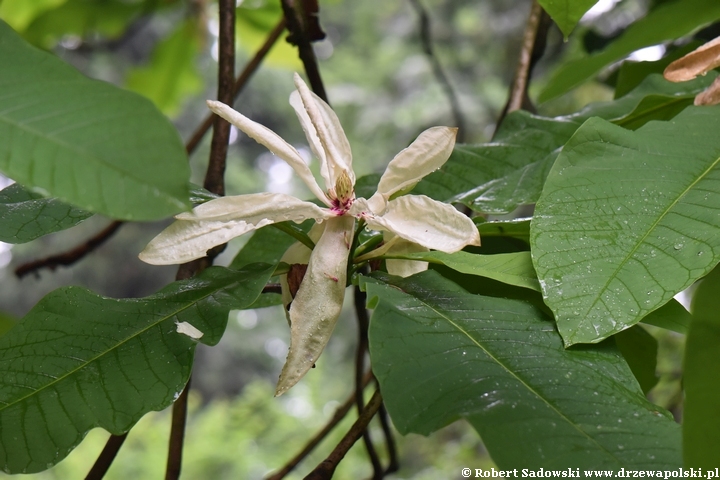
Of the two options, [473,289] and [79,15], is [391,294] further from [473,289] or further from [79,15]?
[79,15]

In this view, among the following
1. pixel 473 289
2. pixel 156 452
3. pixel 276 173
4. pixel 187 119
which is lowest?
pixel 156 452

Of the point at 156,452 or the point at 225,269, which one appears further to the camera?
the point at 156,452

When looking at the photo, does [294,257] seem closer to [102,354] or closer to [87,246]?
[102,354]

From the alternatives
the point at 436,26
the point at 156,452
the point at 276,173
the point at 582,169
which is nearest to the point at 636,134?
the point at 582,169

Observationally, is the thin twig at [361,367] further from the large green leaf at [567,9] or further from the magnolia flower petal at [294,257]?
the large green leaf at [567,9]

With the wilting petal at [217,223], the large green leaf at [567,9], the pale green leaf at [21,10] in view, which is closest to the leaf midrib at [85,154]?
the wilting petal at [217,223]

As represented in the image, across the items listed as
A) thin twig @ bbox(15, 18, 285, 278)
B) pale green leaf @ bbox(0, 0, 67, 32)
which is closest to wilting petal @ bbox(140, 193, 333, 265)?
thin twig @ bbox(15, 18, 285, 278)

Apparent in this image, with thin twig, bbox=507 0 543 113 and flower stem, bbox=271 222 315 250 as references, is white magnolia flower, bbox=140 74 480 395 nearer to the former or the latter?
flower stem, bbox=271 222 315 250
